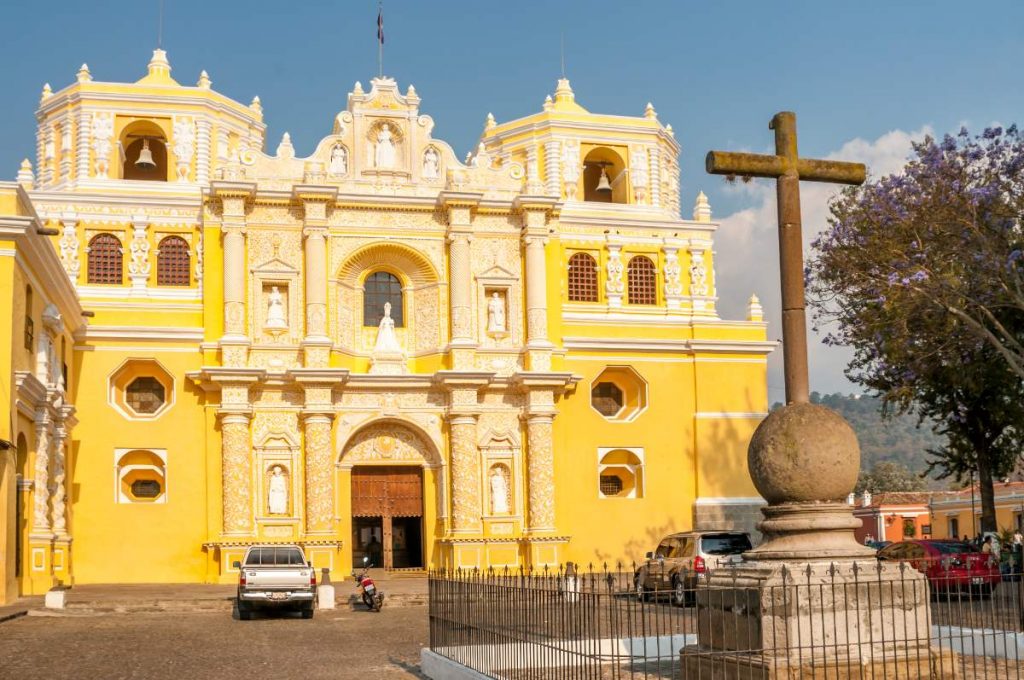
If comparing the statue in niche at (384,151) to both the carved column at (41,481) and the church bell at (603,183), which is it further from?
the carved column at (41,481)

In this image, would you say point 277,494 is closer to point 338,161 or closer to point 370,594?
point 370,594

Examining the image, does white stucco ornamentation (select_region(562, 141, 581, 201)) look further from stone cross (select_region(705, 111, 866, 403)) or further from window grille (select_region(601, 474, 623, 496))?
stone cross (select_region(705, 111, 866, 403))

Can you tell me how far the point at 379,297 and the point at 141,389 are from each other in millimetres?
6440

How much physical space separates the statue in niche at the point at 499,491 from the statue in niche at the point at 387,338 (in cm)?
394

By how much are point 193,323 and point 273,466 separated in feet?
Result: 13.4

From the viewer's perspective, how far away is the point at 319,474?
1240 inches

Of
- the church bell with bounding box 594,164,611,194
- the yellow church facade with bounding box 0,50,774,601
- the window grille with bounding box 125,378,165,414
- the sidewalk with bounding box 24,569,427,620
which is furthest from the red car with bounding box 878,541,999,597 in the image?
the window grille with bounding box 125,378,165,414

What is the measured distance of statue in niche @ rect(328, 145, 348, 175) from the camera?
33406 millimetres

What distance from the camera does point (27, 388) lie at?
24.3 metres

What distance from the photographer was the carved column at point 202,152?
35.5m

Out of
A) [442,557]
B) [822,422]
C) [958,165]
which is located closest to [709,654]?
[822,422]

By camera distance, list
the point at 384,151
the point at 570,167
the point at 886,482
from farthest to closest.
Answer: the point at 886,482, the point at 570,167, the point at 384,151

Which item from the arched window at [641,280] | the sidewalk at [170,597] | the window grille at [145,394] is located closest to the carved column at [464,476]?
the sidewalk at [170,597]

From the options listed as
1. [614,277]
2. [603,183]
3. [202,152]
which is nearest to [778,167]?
[614,277]
